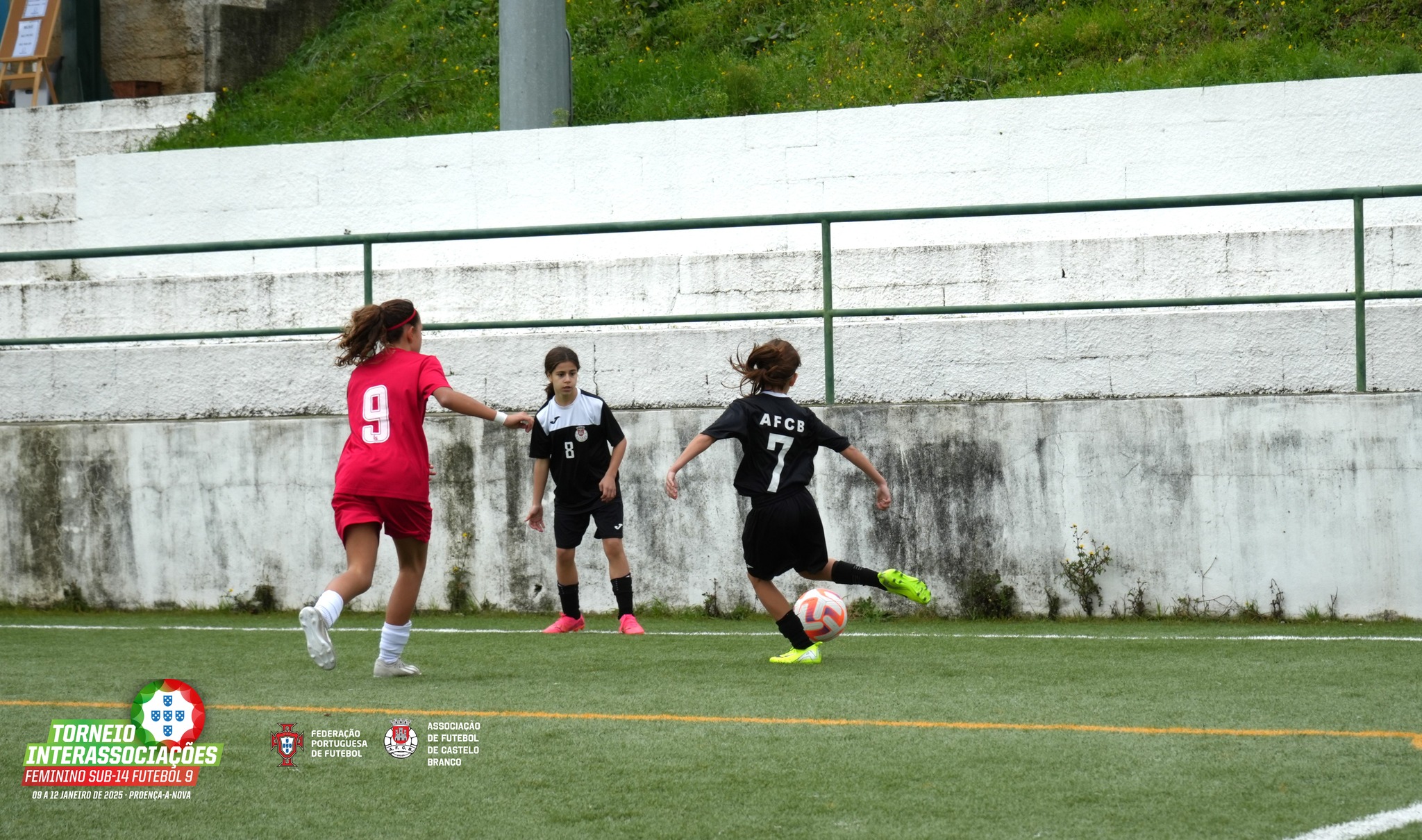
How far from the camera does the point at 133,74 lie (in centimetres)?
1803

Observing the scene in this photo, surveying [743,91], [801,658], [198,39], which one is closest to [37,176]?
[198,39]

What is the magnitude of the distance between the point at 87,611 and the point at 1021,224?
23.5ft

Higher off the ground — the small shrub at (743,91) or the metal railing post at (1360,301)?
the small shrub at (743,91)

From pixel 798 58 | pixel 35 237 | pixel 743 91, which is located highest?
pixel 798 58

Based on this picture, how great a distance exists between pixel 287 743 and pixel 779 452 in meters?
2.82

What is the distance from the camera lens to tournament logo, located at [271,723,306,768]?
455 centimetres

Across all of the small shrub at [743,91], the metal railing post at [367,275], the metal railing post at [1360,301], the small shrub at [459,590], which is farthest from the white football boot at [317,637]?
the small shrub at [743,91]

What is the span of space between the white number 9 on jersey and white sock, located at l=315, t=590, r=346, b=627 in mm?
665

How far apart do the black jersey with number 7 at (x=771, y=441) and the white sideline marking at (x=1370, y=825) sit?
3484 millimetres

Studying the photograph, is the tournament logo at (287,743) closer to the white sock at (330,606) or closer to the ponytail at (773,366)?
the white sock at (330,606)

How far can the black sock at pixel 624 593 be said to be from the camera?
848cm

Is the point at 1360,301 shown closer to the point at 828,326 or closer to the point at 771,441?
the point at 828,326

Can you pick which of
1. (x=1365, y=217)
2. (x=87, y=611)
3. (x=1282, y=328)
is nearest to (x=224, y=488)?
(x=87, y=611)

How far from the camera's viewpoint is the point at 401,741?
4.81m
